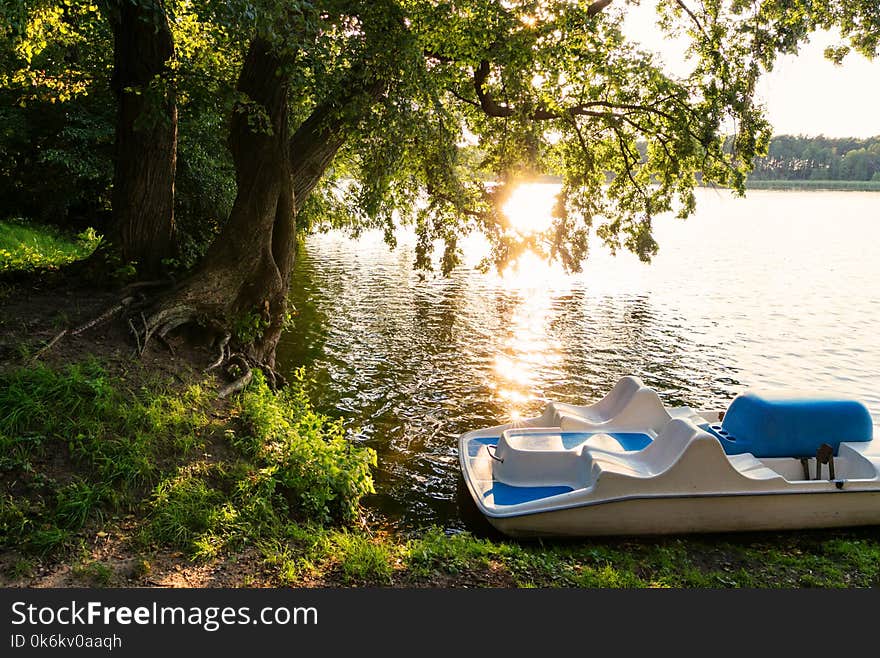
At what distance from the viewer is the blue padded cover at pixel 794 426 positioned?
398 inches

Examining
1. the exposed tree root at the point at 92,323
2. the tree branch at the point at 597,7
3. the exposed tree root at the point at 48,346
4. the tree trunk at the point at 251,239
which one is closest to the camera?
the exposed tree root at the point at 48,346

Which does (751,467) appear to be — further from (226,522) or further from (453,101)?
(453,101)

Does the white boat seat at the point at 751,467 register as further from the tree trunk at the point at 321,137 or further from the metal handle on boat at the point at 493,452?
the tree trunk at the point at 321,137

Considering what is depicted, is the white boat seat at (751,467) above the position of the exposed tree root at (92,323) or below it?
below

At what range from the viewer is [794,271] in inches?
1494

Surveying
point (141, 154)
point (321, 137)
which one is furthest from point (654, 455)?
point (141, 154)

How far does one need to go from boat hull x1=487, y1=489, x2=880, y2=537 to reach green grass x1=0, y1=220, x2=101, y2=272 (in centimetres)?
980

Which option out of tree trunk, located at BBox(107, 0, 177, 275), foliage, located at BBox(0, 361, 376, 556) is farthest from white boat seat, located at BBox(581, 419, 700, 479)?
tree trunk, located at BBox(107, 0, 177, 275)

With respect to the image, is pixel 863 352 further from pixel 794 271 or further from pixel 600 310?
pixel 794 271

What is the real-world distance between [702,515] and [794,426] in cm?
231

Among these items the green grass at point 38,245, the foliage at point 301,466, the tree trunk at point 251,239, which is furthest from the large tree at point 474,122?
the green grass at point 38,245

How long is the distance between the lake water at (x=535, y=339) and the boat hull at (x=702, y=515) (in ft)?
5.09

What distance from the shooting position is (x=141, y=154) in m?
11.0

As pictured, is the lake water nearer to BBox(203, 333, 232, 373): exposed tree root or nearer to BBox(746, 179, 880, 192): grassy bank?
BBox(203, 333, 232, 373): exposed tree root
